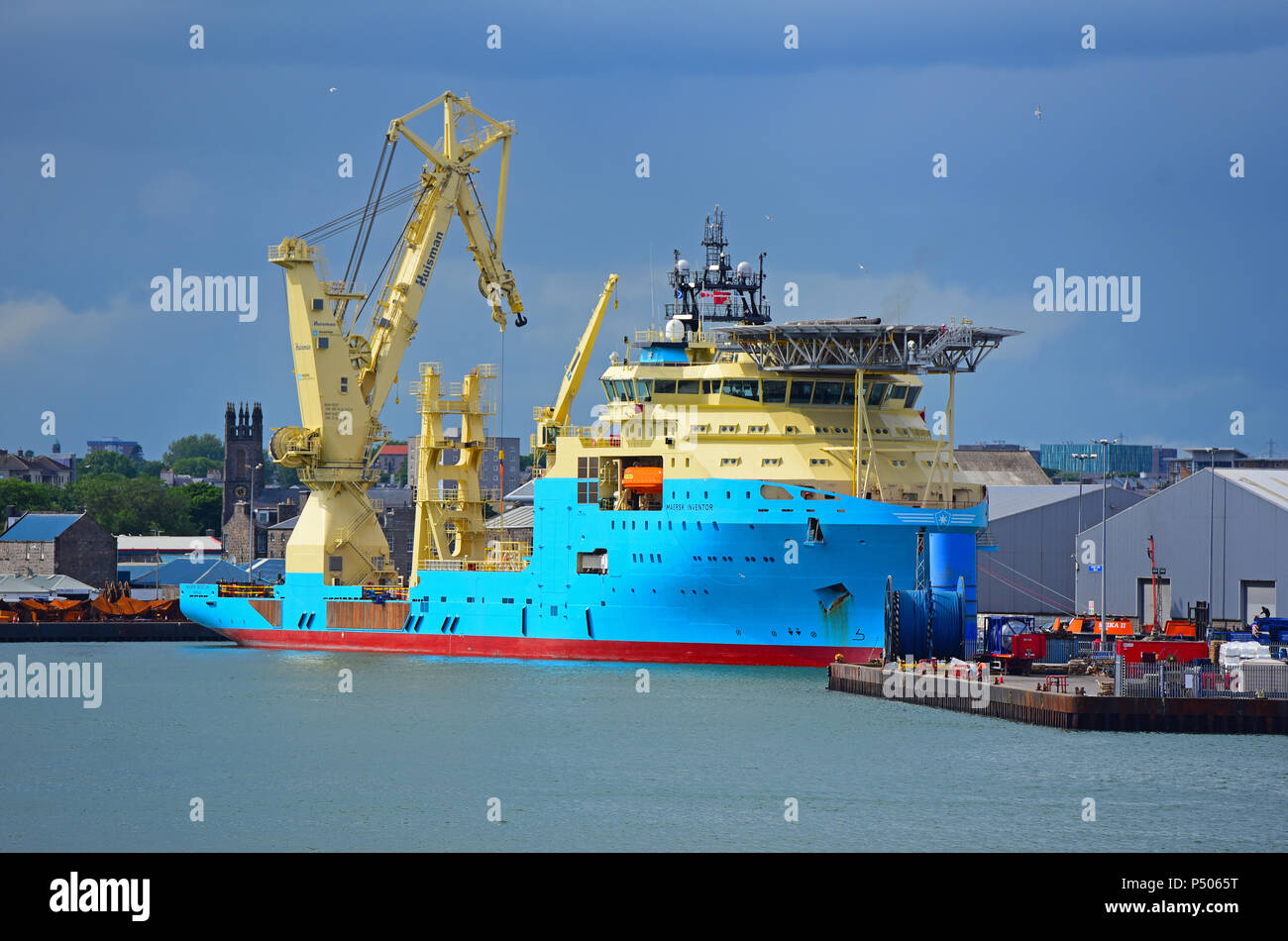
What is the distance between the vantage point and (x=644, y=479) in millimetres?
51969

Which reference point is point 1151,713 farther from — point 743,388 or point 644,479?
point 644,479

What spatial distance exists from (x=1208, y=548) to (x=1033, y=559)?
1234 cm

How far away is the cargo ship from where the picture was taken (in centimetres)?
4872

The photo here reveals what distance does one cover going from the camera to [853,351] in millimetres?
50250

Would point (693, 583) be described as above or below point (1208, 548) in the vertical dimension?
below

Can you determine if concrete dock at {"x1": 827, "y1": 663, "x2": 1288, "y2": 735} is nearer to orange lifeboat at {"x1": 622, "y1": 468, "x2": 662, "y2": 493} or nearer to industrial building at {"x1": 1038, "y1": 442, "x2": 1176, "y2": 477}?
orange lifeboat at {"x1": 622, "y1": 468, "x2": 662, "y2": 493}

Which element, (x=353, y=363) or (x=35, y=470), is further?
(x=35, y=470)

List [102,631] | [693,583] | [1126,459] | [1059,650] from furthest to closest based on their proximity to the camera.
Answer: [1126,459], [102,631], [693,583], [1059,650]

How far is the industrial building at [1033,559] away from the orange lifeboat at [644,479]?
59.5 ft

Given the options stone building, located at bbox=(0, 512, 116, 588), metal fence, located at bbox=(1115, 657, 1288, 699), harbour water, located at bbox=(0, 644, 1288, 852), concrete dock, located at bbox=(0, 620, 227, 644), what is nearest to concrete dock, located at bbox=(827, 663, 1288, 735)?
metal fence, located at bbox=(1115, 657, 1288, 699)

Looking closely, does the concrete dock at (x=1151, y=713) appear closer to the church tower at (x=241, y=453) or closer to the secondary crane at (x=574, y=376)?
the secondary crane at (x=574, y=376)

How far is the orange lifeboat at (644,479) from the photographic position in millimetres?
51875

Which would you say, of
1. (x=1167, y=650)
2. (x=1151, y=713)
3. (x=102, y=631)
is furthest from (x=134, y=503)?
(x=1151, y=713)

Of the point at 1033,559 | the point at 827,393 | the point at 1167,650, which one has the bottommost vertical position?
the point at 1167,650
